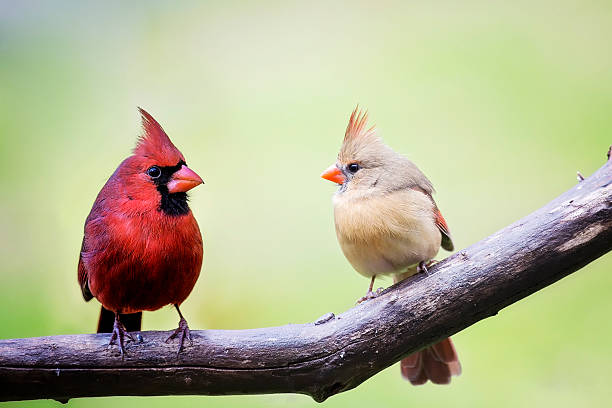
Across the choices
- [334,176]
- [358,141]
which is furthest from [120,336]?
[358,141]

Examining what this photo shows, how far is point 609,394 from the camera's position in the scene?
113 inches

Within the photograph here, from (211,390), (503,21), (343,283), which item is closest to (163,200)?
(211,390)

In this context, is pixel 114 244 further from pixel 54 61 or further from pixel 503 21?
pixel 503 21

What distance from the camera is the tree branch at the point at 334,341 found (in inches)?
77.1

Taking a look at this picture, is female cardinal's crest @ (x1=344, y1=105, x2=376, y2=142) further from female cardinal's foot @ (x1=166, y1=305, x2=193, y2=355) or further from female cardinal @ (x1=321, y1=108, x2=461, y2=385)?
female cardinal's foot @ (x1=166, y1=305, x2=193, y2=355)

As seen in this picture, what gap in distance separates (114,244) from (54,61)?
1473 millimetres

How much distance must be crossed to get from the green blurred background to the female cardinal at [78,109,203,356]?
0.91 metres

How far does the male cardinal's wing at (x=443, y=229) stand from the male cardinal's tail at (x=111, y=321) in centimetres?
100

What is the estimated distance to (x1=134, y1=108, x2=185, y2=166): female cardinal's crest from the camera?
187cm

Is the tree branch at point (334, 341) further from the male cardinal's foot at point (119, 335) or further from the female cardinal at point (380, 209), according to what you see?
the female cardinal at point (380, 209)

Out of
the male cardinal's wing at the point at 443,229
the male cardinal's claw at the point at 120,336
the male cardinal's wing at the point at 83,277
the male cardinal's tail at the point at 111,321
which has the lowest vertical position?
the male cardinal's claw at the point at 120,336

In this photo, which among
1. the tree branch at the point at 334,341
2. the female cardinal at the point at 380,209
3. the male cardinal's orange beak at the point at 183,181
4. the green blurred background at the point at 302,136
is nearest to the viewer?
the male cardinal's orange beak at the point at 183,181

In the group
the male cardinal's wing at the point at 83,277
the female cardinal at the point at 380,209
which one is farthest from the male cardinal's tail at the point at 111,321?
the female cardinal at the point at 380,209

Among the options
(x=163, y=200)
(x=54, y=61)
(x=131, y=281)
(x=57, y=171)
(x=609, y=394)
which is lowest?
(x=609, y=394)
